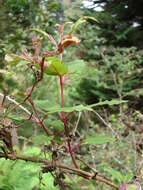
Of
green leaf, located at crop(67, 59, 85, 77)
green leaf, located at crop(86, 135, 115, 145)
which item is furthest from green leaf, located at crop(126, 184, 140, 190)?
green leaf, located at crop(67, 59, 85, 77)

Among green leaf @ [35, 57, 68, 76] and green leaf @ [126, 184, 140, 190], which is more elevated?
green leaf @ [35, 57, 68, 76]

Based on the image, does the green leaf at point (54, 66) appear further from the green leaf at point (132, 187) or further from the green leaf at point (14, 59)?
the green leaf at point (132, 187)

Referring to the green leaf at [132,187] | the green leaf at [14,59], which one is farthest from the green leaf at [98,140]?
the green leaf at [14,59]

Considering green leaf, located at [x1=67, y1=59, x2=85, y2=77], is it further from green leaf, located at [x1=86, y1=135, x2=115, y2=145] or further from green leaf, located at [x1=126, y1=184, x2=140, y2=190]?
green leaf, located at [x1=126, y1=184, x2=140, y2=190]

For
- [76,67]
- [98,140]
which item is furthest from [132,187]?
[76,67]

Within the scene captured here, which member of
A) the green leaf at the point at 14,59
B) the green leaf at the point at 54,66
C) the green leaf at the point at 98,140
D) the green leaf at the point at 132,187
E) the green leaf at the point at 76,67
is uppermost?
the green leaf at the point at 14,59

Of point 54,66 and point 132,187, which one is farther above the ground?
point 54,66

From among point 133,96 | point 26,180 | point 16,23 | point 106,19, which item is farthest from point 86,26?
point 26,180

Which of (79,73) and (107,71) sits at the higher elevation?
(79,73)

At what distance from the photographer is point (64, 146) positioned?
0.70 metres

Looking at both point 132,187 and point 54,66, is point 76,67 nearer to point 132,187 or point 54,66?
point 54,66

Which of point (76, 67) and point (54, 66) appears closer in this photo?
point (54, 66)

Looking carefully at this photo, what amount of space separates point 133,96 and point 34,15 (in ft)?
10.6

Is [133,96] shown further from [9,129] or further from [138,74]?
[9,129]
